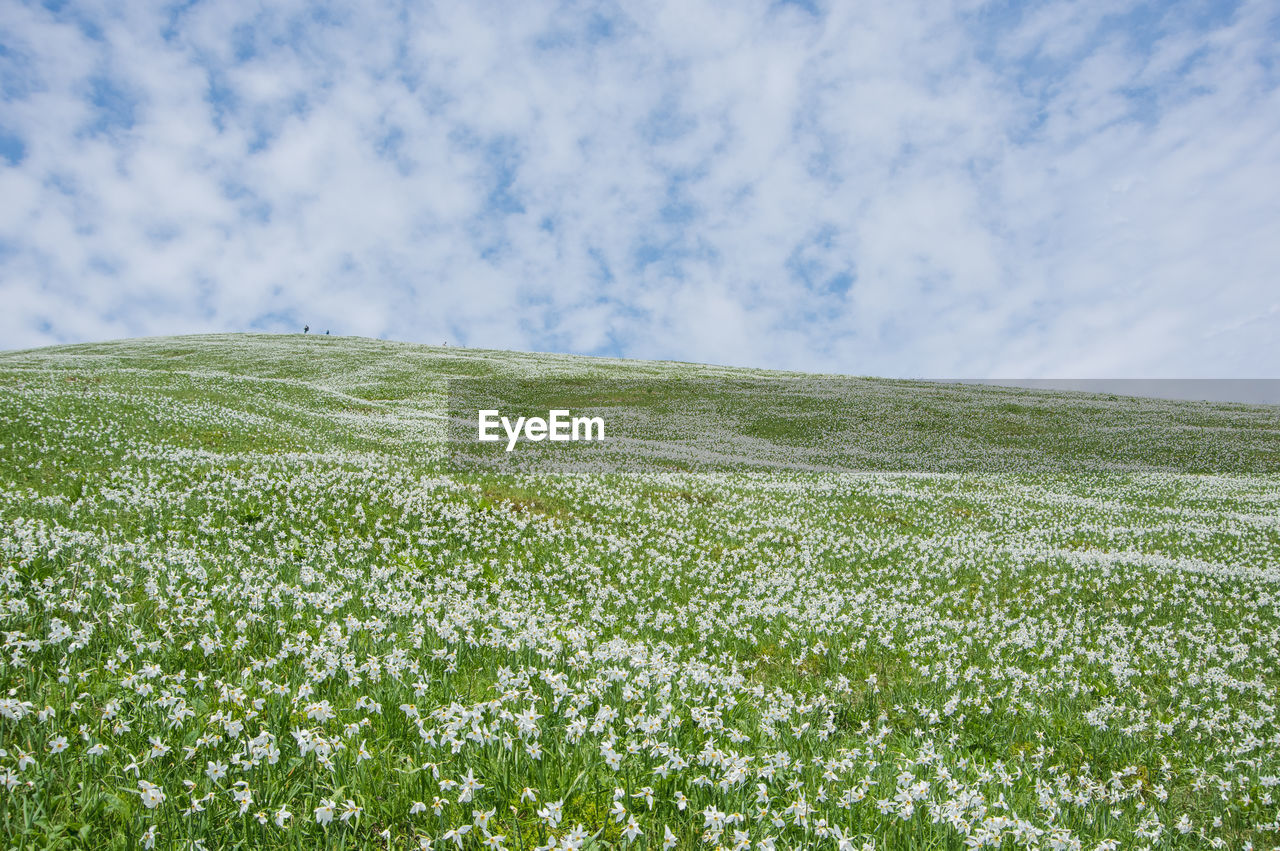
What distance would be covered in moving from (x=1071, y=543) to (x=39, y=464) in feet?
92.7

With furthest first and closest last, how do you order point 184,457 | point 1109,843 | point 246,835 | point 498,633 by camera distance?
point 184,457
point 498,633
point 1109,843
point 246,835

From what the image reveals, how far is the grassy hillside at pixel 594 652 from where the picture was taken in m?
4.66

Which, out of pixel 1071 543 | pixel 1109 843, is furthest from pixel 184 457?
pixel 1071 543

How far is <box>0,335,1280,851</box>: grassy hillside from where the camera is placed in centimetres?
466

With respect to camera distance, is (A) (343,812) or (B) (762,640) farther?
(B) (762,640)

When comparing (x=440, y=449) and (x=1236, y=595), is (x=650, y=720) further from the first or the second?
(x=440, y=449)

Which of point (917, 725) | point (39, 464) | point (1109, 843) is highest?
point (39, 464)

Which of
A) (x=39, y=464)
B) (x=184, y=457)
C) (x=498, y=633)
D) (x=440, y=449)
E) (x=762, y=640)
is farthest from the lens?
(x=440, y=449)

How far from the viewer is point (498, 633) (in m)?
7.92

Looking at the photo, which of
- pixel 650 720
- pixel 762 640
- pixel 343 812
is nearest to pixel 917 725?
pixel 762 640

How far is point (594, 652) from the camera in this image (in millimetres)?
7918

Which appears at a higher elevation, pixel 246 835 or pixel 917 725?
pixel 246 835

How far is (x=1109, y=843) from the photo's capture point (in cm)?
466

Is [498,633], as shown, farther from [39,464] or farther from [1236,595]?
[1236,595]
